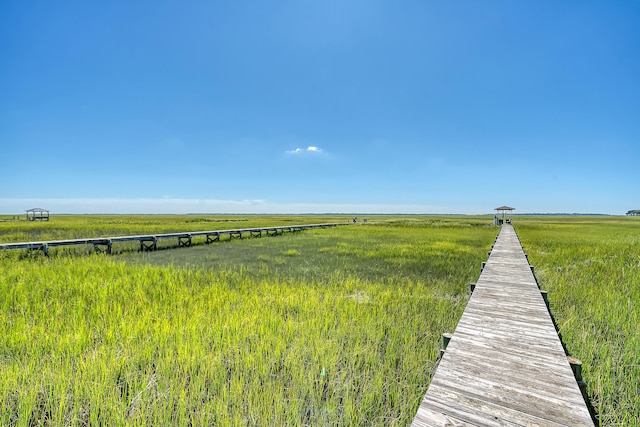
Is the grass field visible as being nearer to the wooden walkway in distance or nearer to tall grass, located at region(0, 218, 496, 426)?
tall grass, located at region(0, 218, 496, 426)

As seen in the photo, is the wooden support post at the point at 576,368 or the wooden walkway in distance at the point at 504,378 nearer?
the wooden walkway in distance at the point at 504,378

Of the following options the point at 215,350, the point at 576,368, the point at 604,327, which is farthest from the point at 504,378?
the point at 604,327

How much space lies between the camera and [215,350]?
357 cm

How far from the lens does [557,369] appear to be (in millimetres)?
2469

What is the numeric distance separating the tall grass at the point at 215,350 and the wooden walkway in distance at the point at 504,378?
1.80 ft

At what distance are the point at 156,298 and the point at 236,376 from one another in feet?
12.6

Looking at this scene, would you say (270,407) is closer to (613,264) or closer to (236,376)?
(236,376)

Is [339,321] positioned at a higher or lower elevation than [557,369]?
lower

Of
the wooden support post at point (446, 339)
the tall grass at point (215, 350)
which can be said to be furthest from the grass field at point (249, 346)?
the wooden support post at point (446, 339)

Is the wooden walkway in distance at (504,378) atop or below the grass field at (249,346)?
atop

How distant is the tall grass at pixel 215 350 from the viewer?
2.47m

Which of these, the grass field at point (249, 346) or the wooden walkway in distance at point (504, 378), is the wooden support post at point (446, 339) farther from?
the grass field at point (249, 346)

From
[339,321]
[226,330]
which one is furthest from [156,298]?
[339,321]

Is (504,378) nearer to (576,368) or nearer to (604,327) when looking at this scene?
(576,368)
